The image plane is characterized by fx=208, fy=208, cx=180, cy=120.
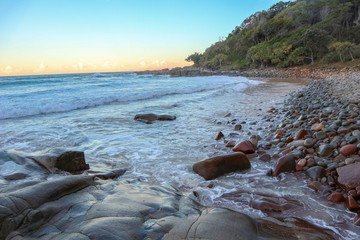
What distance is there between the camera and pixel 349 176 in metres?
2.30

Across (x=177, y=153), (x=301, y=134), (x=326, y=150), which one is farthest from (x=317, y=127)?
(x=177, y=153)

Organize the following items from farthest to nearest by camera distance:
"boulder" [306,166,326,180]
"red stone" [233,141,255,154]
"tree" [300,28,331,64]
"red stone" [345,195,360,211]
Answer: "tree" [300,28,331,64] < "red stone" [233,141,255,154] < "boulder" [306,166,326,180] < "red stone" [345,195,360,211]

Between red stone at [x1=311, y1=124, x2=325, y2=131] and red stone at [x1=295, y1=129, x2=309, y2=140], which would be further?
red stone at [x1=311, y1=124, x2=325, y2=131]

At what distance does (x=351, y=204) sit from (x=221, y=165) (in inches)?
58.6

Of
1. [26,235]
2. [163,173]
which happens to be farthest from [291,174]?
[26,235]

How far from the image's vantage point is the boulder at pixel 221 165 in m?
2.97

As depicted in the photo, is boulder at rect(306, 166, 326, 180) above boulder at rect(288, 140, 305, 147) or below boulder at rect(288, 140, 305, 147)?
below

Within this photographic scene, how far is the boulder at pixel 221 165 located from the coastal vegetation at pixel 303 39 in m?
25.6

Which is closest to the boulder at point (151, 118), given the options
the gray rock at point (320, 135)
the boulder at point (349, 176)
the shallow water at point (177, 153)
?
the shallow water at point (177, 153)

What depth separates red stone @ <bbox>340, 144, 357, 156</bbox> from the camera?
2.83 meters

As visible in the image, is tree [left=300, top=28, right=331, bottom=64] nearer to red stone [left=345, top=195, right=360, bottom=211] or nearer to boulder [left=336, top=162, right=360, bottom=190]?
boulder [left=336, top=162, right=360, bottom=190]

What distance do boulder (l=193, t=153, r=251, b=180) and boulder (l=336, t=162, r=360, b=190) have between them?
3.67 ft

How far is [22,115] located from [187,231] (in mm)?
9475

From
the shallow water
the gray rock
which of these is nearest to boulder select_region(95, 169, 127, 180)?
the shallow water
